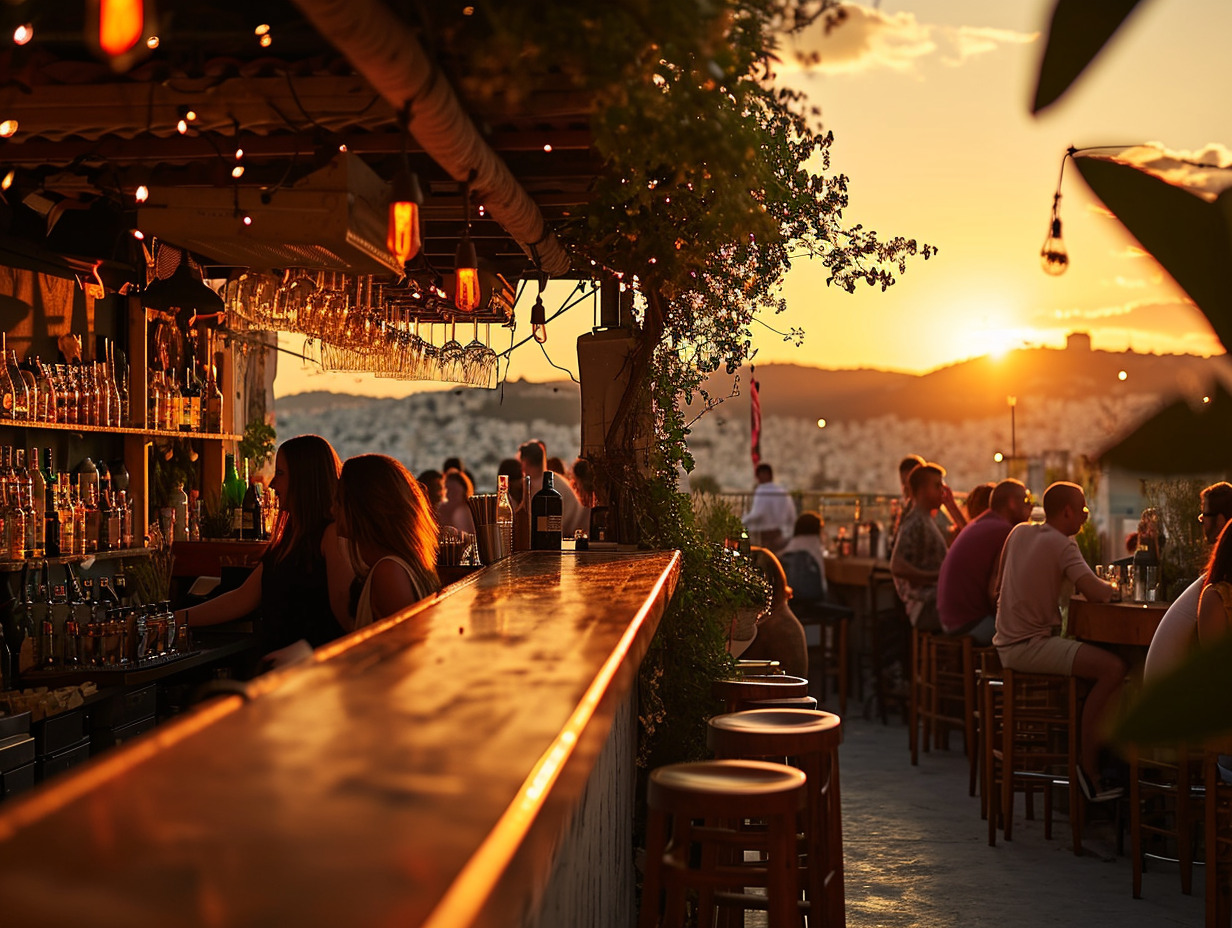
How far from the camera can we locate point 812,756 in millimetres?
3279

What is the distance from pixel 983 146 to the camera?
0.67 meters

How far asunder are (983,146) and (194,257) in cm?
617

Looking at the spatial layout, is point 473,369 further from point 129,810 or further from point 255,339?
point 129,810

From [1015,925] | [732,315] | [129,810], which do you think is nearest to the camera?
[129,810]

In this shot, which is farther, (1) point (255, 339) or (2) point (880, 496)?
(2) point (880, 496)

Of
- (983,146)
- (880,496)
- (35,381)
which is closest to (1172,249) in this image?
(983,146)

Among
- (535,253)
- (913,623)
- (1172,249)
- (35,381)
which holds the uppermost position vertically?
(535,253)

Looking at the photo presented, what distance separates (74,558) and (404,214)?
293cm

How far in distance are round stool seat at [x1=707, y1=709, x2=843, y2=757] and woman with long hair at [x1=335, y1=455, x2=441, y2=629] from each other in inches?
37.6

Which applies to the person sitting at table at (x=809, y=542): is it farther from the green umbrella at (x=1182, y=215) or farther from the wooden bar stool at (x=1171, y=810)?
the green umbrella at (x=1182, y=215)

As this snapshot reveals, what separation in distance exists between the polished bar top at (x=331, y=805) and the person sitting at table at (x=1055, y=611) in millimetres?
4113

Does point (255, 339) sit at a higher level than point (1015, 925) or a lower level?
higher

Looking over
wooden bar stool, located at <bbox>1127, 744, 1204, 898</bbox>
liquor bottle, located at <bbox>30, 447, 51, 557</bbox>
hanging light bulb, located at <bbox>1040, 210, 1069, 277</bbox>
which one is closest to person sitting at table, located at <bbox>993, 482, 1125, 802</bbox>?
wooden bar stool, located at <bbox>1127, 744, 1204, 898</bbox>

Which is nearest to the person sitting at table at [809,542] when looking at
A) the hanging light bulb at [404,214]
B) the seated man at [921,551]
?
the seated man at [921,551]
